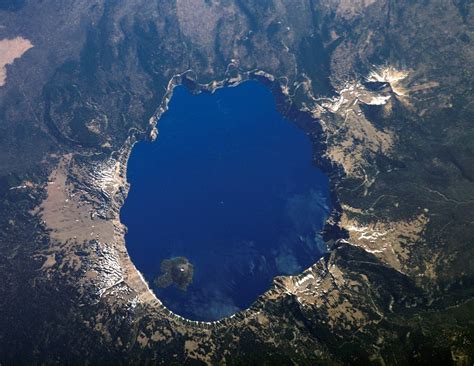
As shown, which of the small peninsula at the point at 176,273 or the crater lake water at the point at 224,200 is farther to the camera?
the small peninsula at the point at 176,273

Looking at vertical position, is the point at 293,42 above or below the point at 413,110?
above

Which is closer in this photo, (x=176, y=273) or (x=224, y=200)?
(x=176, y=273)

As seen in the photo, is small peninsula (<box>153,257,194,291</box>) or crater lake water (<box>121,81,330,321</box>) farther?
small peninsula (<box>153,257,194,291</box>)

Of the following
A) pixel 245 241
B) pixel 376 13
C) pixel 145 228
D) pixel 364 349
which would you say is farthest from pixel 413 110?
pixel 145 228

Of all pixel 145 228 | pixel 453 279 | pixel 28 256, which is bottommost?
pixel 453 279

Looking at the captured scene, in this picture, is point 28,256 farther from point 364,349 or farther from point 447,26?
point 447,26

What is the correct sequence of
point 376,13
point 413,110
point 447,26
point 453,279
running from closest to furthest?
point 453,279
point 413,110
point 447,26
point 376,13

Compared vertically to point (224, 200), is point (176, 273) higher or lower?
lower

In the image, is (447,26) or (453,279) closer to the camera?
(453,279)
